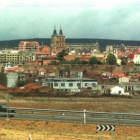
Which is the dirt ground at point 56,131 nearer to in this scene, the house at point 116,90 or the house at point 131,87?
the house at point 116,90

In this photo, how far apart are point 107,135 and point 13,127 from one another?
449 centimetres

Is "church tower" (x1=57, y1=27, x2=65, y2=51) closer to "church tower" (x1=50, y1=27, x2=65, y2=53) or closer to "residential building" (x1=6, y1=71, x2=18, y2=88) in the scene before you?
"church tower" (x1=50, y1=27, x2=65, y2=53)

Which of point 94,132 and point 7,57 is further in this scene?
point 7,57

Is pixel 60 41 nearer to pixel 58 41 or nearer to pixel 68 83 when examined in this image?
pixel 58 41

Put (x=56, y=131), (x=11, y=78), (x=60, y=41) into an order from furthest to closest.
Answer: (x=60, y=41)
(x=11, y=78)
(x=56, y=131)

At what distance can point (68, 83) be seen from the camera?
75688mm

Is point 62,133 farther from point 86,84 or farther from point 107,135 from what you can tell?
point 86,84

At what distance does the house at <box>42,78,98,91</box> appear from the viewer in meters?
75.1

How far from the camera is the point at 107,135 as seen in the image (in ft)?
63.1

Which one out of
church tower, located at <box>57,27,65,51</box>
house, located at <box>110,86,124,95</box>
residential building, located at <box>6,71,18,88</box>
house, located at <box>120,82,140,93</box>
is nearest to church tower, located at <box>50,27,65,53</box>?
church tower, located at <box>57,27,65,51</box>

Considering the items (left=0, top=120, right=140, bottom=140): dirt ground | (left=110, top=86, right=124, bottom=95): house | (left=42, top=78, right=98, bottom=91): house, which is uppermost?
(left=0, top=120, right=140, bottom=140): dirt ground

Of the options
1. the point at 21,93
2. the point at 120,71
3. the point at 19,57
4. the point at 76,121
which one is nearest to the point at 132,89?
the point at 21,93

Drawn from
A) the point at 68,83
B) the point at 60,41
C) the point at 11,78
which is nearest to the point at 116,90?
the point at 68,83

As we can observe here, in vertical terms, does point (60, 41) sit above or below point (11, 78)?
above
